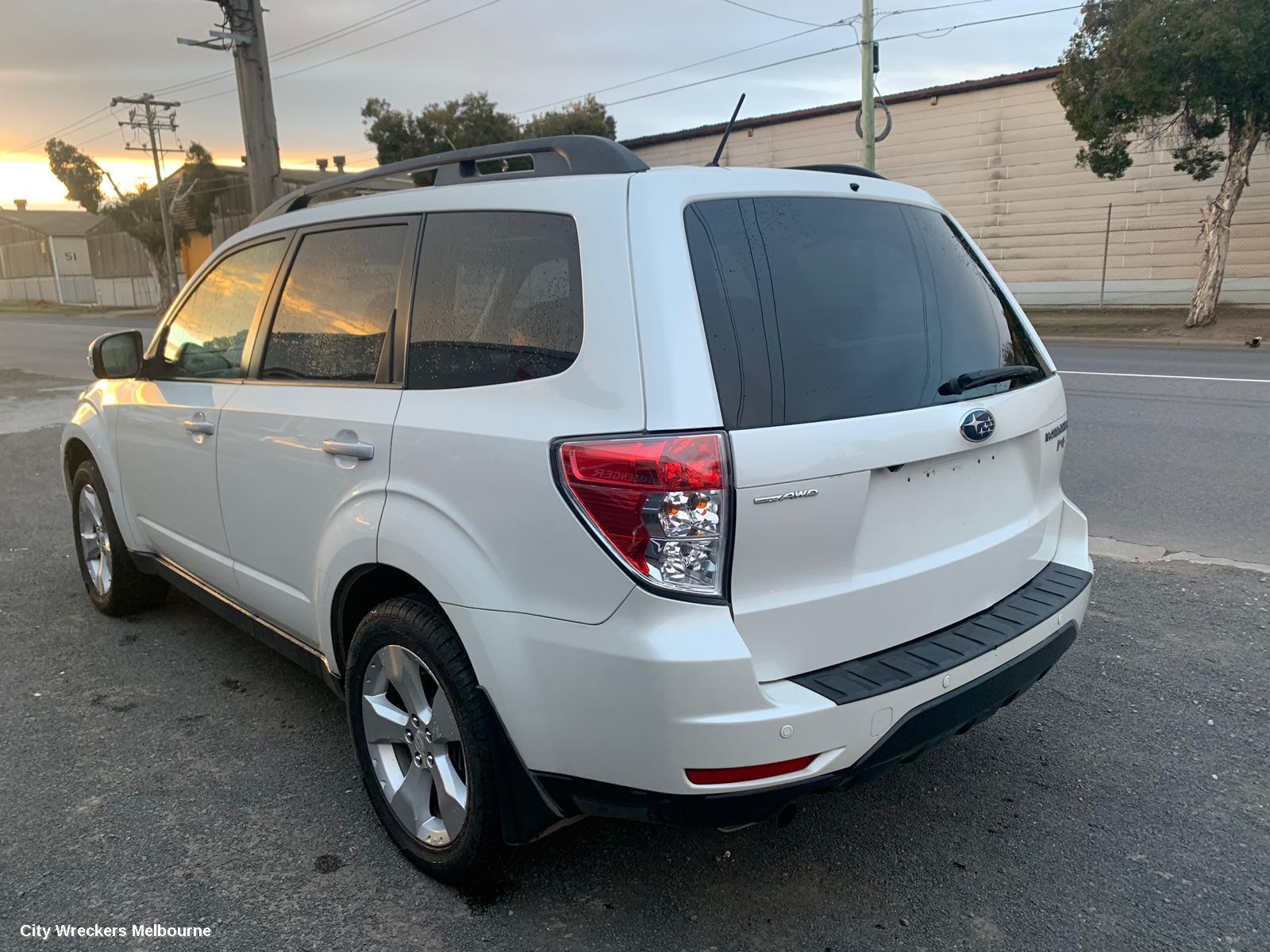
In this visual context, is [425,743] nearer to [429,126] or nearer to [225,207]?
[429,126]

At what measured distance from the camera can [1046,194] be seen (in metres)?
25.5

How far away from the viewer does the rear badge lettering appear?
205 cm

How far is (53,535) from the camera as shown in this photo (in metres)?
6.23

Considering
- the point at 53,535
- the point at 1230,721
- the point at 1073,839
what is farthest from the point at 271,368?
the point at 53,535

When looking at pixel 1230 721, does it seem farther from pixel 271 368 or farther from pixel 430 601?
pixel 271 368

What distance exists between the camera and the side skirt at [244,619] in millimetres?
3143

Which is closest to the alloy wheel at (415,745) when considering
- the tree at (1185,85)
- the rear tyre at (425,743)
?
the rear tyre at (425,743)

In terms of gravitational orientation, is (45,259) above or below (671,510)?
above

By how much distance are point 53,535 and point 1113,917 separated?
628cm

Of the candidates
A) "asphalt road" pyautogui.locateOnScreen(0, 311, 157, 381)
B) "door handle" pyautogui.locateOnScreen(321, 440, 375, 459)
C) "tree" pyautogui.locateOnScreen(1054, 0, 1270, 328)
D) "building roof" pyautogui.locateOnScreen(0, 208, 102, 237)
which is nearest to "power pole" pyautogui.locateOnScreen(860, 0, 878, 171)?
"tree" pyautogui.locateOnScreen(1054, 0, 1270, 328)

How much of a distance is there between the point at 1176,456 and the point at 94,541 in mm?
7242

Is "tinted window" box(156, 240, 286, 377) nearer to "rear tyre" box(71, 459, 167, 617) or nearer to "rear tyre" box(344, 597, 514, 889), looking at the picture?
"rear tyre" box(71, 459, 167, 617)

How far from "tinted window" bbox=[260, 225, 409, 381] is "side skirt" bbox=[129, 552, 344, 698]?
893mm

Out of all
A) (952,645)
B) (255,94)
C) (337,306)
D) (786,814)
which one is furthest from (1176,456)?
(255,94)
